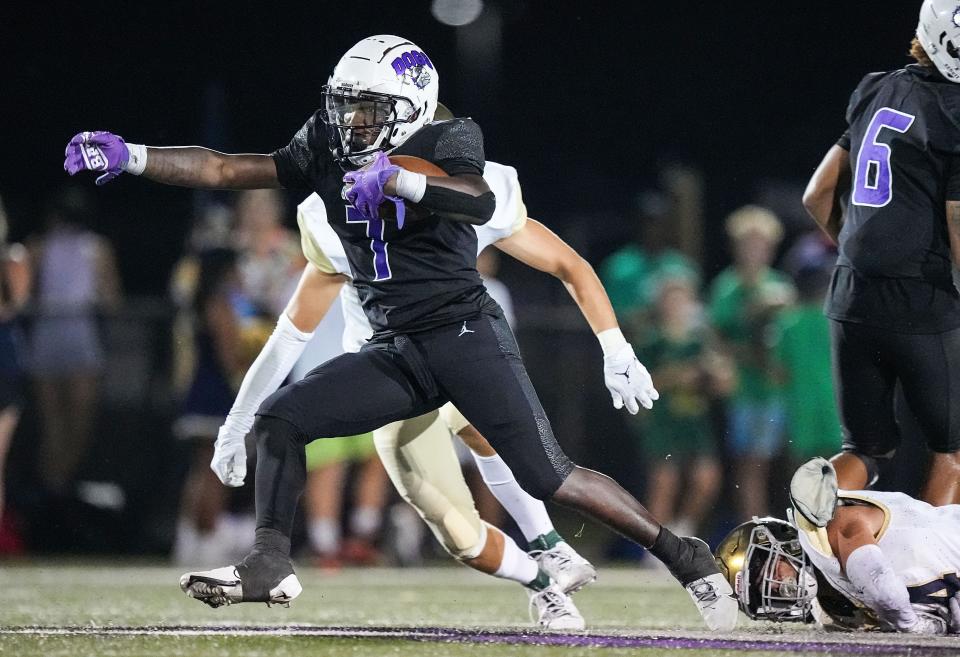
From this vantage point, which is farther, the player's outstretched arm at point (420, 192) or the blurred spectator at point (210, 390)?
the blurred spectator at point (210, 390)

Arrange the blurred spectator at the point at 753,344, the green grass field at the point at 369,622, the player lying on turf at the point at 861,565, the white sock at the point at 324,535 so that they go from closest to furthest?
the green grass field at the point at 369,622, the player lying on turf at the point at 861,565, the white sock at the point at 324,535, the blurred spectator at the point at 753,344

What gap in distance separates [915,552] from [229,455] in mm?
2150

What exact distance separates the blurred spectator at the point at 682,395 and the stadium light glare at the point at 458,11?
192 inches

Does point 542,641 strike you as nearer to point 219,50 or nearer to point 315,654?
point 315,654

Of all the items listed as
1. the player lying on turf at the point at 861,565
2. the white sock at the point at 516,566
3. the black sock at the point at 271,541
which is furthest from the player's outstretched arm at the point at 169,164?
the player lying on turf at the point at 861,565

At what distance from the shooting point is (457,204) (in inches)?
166

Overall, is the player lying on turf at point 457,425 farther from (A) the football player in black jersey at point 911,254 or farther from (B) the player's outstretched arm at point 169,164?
(A) the football player in black jersey at point 911,254

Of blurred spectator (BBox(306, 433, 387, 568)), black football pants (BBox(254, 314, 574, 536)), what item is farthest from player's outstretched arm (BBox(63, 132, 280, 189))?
blurred spectator (BBox(306, 433, 387, 568))

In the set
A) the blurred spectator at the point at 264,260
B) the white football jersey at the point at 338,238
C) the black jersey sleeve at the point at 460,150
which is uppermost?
the black jersey sleeve at the point at 460,150

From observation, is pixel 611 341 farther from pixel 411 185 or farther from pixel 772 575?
pixel 411 185

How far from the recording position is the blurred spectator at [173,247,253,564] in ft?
26.1

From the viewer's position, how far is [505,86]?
1391 cm

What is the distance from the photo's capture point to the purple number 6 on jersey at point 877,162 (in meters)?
4.96

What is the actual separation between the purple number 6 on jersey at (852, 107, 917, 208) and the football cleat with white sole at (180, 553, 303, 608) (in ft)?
7.24
